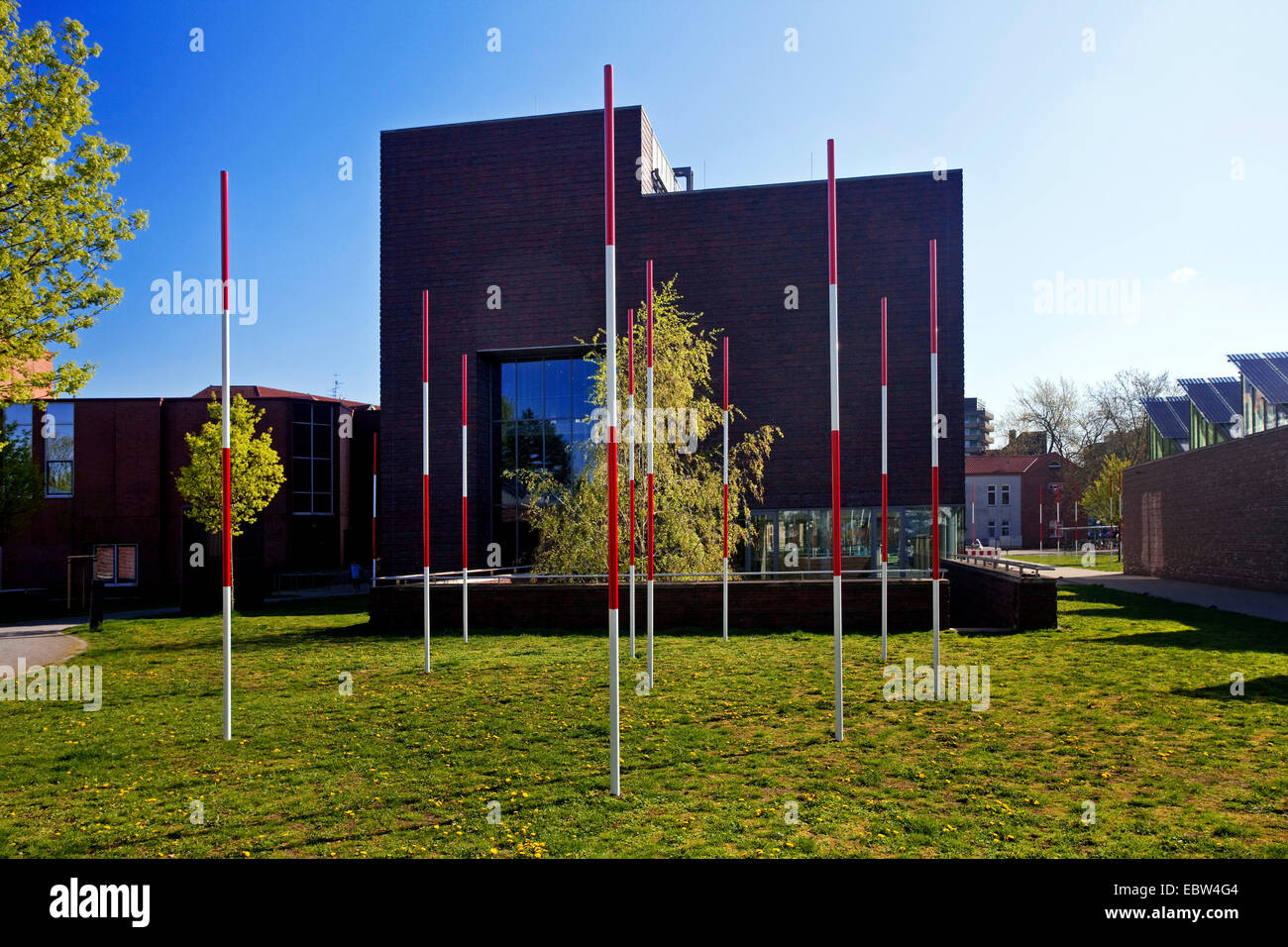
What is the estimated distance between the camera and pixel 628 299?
28.4 m

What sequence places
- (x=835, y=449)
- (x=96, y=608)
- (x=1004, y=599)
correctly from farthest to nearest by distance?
(x=96, y=608), (x=1004, y=599), (x=835, y=449)

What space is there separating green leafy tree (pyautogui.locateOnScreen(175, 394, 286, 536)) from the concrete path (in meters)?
7.54

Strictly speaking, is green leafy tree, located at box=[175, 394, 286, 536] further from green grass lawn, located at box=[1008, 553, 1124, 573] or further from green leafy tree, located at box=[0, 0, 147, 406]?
green grass lawn, located at box=[1008, 553, 1124, 573]

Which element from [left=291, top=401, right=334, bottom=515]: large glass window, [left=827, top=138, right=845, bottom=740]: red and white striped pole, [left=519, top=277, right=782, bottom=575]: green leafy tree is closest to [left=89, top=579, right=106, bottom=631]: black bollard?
[left=519, top=277, right=782, bottom=575]: green leafy tree

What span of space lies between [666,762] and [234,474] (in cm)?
2797

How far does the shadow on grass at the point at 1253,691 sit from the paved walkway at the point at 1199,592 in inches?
189

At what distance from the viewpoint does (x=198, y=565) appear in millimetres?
24844

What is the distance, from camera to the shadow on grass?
9.99 m

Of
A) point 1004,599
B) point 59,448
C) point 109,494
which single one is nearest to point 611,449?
point 1004,599

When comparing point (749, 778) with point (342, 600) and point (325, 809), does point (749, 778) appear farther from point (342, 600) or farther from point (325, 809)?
point (342, 600)

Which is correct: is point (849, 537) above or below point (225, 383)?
below

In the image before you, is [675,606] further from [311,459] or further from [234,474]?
[311,459]
